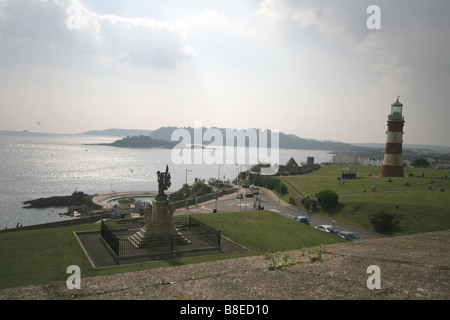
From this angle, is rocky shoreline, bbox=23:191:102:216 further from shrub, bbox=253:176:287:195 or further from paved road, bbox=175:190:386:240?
shrub, bbox=253:176:287:195

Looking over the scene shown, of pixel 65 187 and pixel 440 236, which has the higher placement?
pixel 440 236

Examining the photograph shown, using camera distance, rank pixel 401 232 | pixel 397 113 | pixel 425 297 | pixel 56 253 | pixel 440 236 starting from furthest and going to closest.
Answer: pixel 397 113 → pixel 401 232 → pixel 440 236 → pixel 56 253 → pixel 425 297

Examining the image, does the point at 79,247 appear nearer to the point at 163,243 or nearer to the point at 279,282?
the point at 163,243

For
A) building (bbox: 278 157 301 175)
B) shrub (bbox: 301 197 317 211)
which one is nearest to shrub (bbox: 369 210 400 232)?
shrub (bbox: 301 197 317 211)

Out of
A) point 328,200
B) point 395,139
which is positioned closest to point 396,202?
point 328,200

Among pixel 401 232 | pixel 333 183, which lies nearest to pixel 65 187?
pixel 333 183
